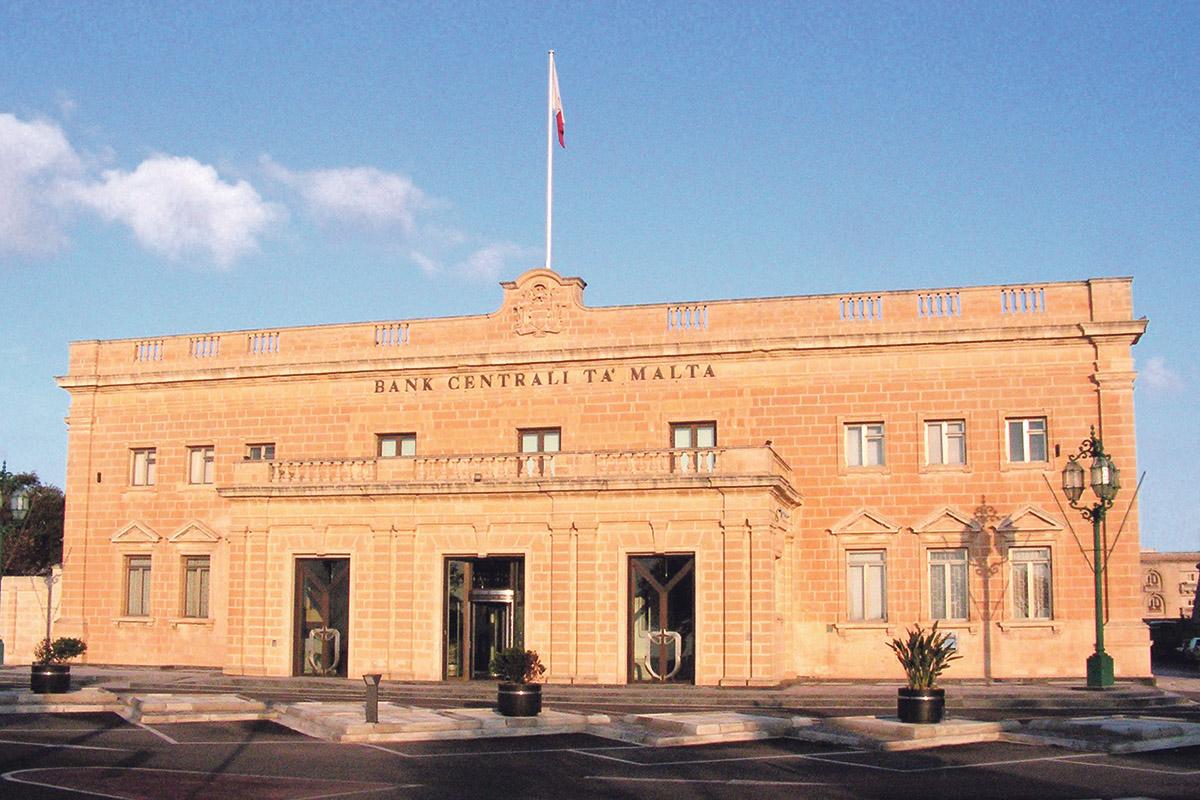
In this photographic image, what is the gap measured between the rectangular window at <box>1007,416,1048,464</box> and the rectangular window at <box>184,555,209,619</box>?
72.2 ft

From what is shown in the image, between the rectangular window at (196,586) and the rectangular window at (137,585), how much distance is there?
137 cm

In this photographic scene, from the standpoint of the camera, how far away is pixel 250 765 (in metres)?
18.8

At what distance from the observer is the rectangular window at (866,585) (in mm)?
34031

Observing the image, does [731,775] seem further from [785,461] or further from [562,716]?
[785,461]

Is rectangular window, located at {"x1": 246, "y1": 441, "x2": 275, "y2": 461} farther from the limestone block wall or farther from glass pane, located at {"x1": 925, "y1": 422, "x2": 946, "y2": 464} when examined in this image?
glass pane, located at {"x1": 925, "y1": 422, "x2": 946, "y2": 464}

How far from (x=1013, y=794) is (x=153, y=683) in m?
23.4

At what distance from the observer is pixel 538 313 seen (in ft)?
121

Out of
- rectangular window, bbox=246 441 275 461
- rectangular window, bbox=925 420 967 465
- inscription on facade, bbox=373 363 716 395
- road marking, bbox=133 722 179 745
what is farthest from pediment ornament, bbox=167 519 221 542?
rectangular window, bbox=925 420 967 465

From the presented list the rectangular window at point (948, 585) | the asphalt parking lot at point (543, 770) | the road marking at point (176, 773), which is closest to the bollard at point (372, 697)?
the asphalt parking lot at point (543, 770)

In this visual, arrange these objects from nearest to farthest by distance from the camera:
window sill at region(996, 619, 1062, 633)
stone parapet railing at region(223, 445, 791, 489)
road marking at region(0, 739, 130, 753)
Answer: road marking at region(0, 739, 130, 753)
stone parapet railing at region(223, 445, 791, 489)
window sill at region(996, 619, 1062, 633)

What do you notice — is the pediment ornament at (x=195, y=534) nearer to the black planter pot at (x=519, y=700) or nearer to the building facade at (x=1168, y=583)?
the black planter pot at (x=519, y=700)

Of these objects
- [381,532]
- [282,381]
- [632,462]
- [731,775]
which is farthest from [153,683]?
[731,775]

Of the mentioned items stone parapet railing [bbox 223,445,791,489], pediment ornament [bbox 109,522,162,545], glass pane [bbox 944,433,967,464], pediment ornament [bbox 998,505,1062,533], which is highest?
glass pane [bbox 944,433,967,464]

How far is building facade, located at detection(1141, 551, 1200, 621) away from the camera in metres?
75.3
